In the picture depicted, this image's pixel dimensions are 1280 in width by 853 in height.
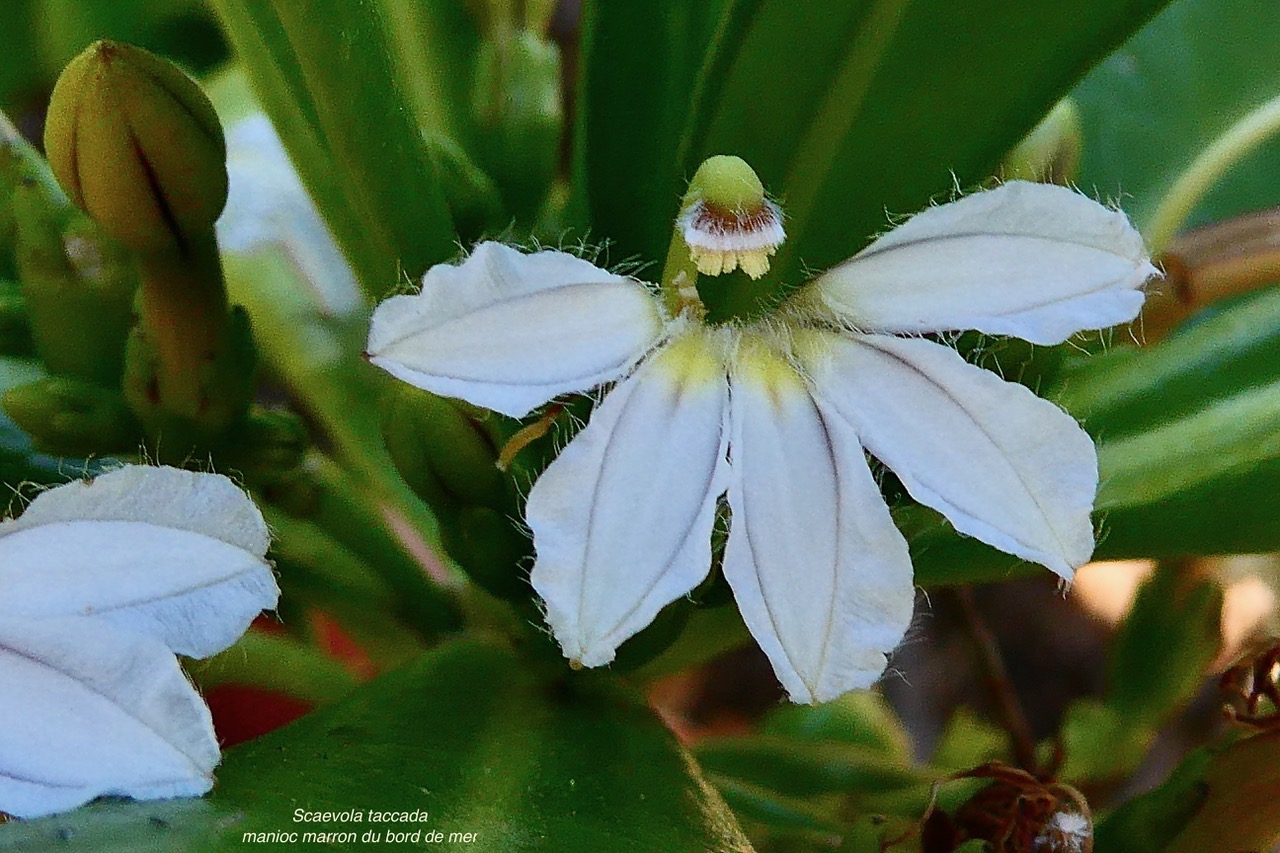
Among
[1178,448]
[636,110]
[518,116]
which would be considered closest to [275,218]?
[518,116]

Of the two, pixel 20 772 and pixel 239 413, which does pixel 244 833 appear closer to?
pixel 20 772

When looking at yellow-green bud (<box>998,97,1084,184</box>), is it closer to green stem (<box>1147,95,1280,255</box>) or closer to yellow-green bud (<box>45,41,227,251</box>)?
green stem (<box>1147,95,1280,255</box>)

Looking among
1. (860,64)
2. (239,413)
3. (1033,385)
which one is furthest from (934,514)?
(239,413)

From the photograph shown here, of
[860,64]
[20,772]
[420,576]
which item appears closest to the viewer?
[20,772]

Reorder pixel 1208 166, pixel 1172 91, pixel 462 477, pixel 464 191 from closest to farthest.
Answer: pixel 462 477 → pixel 464 191 → pixel 1208 166 → pixel 1172 91

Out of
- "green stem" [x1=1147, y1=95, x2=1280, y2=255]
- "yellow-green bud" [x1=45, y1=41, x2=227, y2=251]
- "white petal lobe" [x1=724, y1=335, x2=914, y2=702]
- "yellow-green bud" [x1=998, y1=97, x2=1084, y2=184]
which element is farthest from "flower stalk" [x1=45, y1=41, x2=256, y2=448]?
"green stem" [x1=1147, y1=95, x2=1280, y2=255]

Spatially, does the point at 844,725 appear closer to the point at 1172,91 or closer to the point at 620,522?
the point at 1172,91
